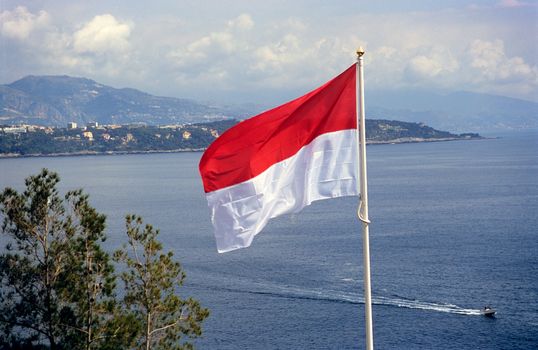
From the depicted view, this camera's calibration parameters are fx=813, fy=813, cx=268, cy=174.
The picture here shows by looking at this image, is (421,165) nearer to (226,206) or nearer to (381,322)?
(381,322)

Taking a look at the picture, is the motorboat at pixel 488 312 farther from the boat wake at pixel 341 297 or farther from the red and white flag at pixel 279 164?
the red and white flag at pixel 279 164

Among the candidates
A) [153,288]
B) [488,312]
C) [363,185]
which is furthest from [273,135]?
[488,312]

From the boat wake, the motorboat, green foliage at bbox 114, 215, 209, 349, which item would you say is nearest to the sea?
the boat wake

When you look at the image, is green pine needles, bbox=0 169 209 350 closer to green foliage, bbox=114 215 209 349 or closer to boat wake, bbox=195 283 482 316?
green foliage, bbox=114 215 209 349

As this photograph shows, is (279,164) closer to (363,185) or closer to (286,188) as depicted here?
(286,188)

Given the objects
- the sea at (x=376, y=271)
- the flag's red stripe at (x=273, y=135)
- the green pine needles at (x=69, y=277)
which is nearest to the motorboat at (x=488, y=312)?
the sea at (x=376, y=271)

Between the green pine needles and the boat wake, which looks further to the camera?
the boat wake
